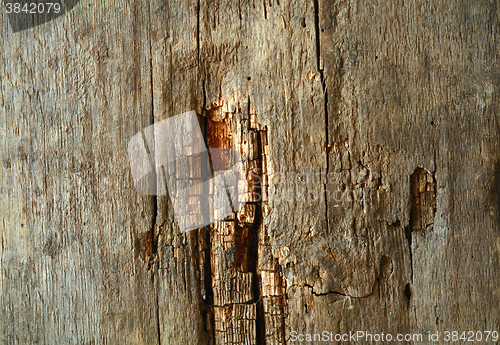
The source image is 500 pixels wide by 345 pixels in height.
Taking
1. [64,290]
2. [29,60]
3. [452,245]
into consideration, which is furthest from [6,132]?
[452,245]

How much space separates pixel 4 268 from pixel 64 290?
28 cm

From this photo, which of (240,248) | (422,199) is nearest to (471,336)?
(422,199)

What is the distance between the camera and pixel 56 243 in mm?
1319

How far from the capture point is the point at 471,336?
123 centimetres

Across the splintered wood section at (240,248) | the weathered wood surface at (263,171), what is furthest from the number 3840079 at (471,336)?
the splintered wood section at (240,248)

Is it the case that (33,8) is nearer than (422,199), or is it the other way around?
(422,199)

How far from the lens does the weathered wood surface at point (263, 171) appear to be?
123cm

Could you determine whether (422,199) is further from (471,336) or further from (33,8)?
(33,8)

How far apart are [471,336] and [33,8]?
2245 millimetres

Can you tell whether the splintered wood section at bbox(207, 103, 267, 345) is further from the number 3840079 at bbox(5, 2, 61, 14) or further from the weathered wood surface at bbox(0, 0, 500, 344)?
the number 3840079 at bbox(5, 2, 61, 14)

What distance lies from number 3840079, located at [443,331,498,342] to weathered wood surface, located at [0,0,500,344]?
0.07 feet

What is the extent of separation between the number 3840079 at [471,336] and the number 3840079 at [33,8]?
81.9 inches

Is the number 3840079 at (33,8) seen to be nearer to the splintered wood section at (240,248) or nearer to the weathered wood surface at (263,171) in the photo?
the weathered wood surface at (263,171)

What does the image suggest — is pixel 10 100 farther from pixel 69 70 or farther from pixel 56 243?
pixel 56 243
